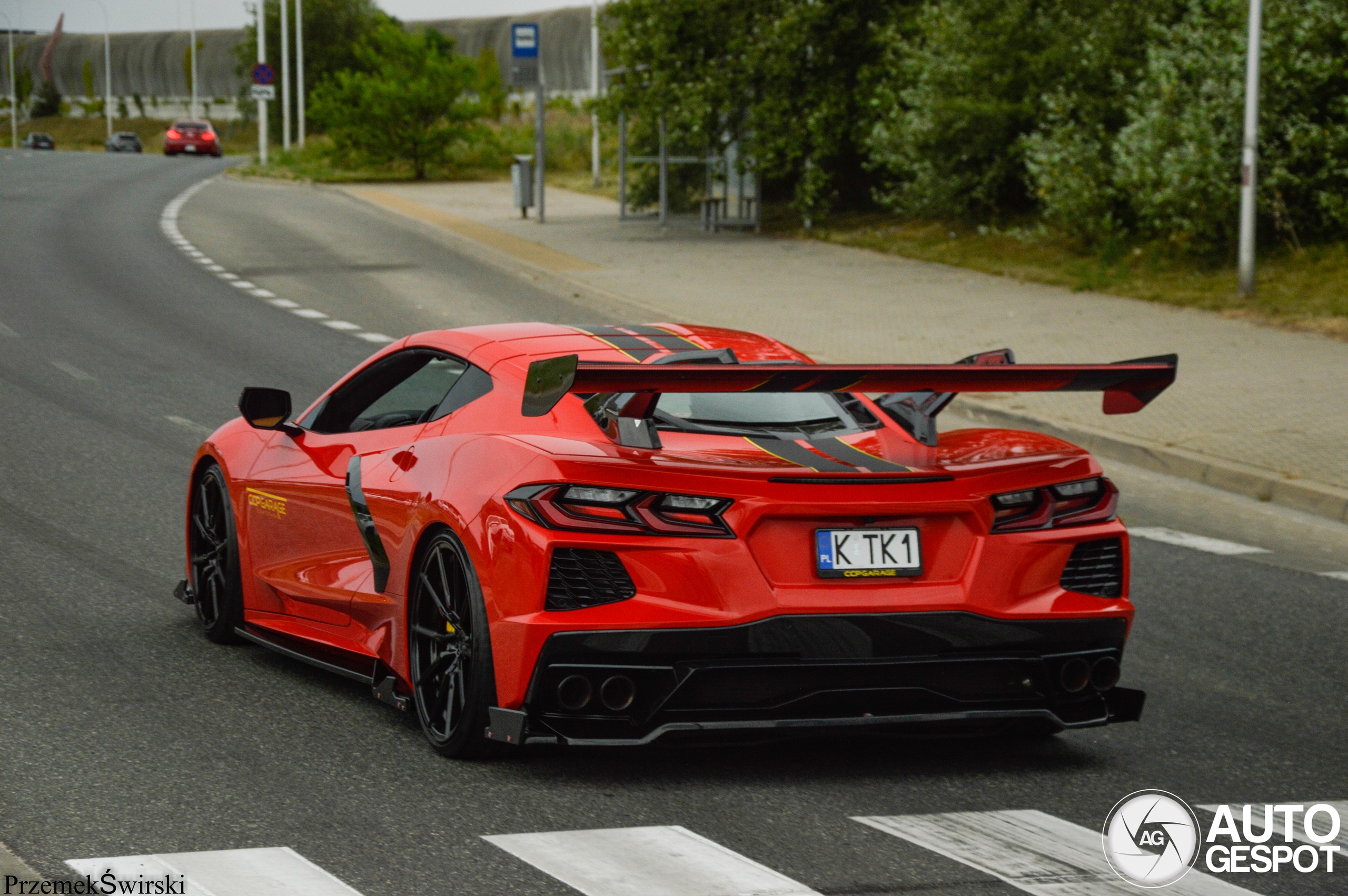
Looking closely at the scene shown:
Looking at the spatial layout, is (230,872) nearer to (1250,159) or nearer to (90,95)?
(1250,159)

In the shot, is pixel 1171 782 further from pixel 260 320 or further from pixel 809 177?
pixel 809 177

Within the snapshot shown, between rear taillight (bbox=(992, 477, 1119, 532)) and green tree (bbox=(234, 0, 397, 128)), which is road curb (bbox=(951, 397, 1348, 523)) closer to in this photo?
rear taillight (bbox=(992, 477, 1119, 532))

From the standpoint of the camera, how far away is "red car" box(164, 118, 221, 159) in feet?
237

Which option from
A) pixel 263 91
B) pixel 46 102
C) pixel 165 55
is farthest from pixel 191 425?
pixel 46 102

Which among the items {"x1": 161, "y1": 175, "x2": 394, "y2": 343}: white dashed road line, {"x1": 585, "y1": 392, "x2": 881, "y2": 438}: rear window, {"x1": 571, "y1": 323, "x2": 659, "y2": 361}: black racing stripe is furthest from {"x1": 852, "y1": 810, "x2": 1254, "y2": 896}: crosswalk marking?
{"x1": 161, "y1": 175, "x2": 394, "y2": 343}: white dashed road line

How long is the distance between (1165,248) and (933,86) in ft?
18.1

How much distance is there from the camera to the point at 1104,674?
5211 mm

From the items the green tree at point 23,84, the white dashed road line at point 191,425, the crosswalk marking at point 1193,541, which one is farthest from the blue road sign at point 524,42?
the green tree at point 23,84

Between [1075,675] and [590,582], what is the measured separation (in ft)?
4.88

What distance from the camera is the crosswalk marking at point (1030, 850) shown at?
13.8 ft

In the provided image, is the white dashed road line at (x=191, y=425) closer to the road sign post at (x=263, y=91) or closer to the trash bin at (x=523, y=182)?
the trash bin at (x=523, y=182)

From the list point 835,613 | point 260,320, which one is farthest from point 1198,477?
point 260,320

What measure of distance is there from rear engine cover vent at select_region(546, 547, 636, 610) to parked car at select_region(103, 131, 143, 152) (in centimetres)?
8833

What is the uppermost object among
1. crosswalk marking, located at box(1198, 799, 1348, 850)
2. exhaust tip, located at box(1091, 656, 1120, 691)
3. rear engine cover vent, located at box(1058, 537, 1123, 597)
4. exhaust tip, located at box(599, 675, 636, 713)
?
rear engine cover vent, located at box(1058, 537, 1123, 597)
